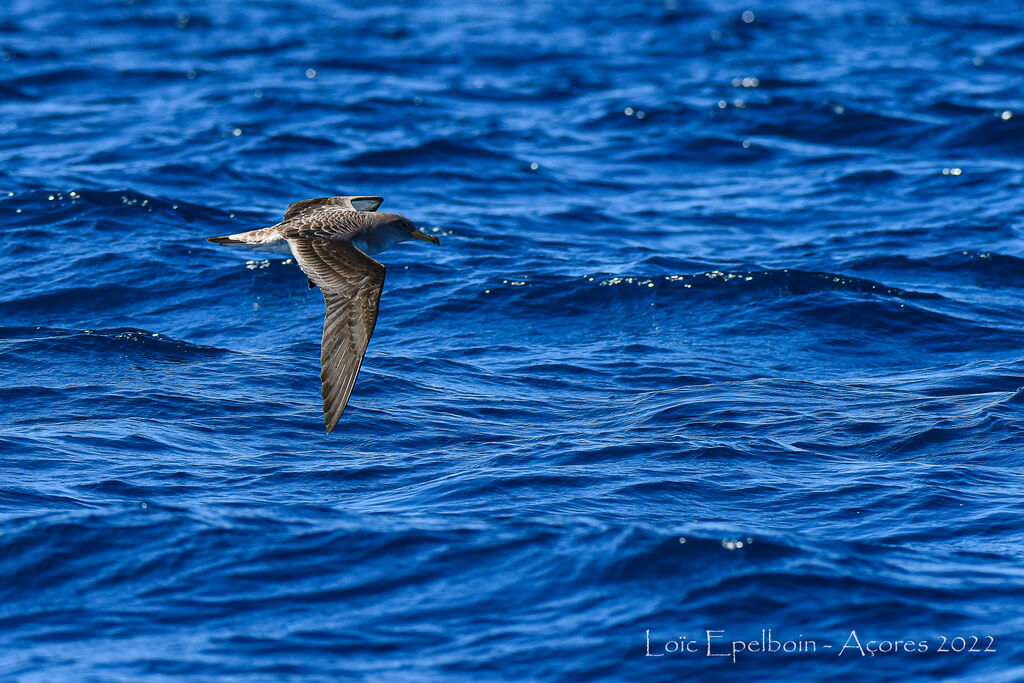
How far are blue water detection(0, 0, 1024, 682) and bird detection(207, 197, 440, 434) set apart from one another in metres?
0.74

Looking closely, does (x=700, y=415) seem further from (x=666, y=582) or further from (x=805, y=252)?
(x=805, y=252)

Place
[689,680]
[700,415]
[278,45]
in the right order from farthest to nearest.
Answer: [278,45]
[700,415]
[689,680]

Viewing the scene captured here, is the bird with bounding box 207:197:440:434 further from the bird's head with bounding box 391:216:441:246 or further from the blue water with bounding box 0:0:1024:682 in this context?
the blue water with bounding box 0:0:1024:682

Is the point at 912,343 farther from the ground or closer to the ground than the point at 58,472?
closer to the ground

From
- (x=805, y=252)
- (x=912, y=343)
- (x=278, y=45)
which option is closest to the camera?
(x=912, y=343)

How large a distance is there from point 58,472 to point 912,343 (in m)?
6.95

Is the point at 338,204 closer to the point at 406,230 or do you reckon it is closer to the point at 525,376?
the point at 406,230

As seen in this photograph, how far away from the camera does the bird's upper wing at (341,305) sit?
7.71 metres

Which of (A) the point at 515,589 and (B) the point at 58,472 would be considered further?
(B) the point at 58,472

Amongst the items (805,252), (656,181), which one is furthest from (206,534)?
(656,181)

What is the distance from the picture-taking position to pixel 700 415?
364 inches

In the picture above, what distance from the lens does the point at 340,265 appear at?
27.5ft

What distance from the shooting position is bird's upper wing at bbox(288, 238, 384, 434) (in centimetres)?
771

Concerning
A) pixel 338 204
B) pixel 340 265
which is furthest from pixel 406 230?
pixel 340 265
